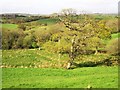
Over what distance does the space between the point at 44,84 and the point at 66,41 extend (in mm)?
20345

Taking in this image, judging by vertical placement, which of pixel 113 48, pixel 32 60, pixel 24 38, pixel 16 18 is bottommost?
pixel 32 60

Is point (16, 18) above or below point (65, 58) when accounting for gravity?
above

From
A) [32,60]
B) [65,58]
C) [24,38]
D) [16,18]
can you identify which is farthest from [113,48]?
[16,18]

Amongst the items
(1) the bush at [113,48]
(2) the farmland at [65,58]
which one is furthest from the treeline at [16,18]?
(1) the bush at [113,48]

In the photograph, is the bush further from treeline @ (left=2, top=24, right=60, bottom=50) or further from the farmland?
treeline @ (left=2, top=24, right=60, bottom=50)

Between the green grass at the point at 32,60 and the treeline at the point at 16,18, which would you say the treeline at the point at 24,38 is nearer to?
the green grass at the point at 32,60

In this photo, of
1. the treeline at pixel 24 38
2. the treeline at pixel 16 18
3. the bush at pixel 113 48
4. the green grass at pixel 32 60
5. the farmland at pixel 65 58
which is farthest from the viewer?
the treeline at pixel 16 18

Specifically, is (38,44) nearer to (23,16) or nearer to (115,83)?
(115,83)

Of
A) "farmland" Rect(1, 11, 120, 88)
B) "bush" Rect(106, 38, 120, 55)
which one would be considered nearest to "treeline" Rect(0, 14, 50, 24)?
"farmland" Rect(1, 11, 120, 88)

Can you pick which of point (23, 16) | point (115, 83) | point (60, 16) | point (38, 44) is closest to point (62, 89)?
point (115, 83)

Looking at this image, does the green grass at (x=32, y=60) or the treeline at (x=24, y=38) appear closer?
the green grass at (x=32, y=60)

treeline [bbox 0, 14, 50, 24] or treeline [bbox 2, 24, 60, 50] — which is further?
treeline [bbox 0, 14, 50, 24]

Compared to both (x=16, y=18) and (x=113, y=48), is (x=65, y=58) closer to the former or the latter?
(x=113, y=48)

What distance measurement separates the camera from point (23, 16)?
119 m
